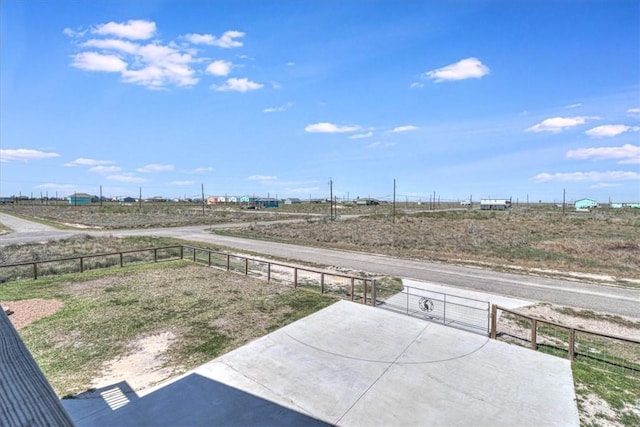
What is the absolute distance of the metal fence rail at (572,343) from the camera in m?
8.09

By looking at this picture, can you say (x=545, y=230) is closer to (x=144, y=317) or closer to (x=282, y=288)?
(x=282, y=288)

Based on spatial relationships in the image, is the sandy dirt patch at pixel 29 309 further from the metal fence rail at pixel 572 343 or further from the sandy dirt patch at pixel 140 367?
the metal fence rail at pixel 572 343

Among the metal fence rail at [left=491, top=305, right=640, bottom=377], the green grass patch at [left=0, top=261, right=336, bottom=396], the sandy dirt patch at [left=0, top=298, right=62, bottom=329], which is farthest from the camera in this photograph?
the sandy dirt patch at [left=0, top=298, right=62, bottom=329]

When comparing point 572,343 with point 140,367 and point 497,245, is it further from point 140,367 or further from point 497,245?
point 497,245

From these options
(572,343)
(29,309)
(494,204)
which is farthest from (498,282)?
(494,204)

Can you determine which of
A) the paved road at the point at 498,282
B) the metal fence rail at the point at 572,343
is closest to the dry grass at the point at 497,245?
the paved road at the point at 498,282

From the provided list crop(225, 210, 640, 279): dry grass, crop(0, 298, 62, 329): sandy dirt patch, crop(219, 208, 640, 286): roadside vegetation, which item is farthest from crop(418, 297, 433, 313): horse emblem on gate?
crop(0, 298, 62, 329): sandy dirt patch

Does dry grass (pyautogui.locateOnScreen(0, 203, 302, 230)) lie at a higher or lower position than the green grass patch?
higher

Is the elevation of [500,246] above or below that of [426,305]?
below

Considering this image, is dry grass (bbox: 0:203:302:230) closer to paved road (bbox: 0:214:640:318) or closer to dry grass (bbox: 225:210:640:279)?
dry grass (bbox: 225:210:640:279)

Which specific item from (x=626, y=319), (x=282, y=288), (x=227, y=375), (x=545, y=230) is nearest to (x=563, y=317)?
(x=626, y=319)

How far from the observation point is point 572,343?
8.01 metres

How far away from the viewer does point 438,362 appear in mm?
7555

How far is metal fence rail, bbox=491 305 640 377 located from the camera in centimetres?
809
